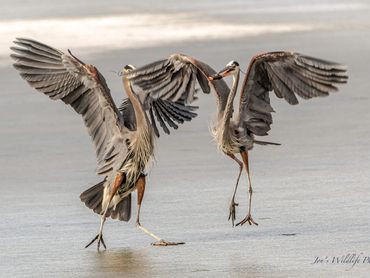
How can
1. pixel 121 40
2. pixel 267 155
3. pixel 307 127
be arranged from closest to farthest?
1. pixel 267 155
2. pixel 307 127
3. pixel 121 40

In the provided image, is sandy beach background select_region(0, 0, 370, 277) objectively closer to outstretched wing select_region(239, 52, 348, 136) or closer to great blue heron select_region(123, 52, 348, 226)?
great blue heron select_region(123, 52, 348, 226)

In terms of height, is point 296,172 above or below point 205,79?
below

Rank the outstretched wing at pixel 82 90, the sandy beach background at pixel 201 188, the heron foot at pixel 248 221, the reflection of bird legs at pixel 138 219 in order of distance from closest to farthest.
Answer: the sandy beach background at pixel 201 188, the reflection of bird legs at pixel 138 219, the heron foot at pixel 248 221, the outstretched wing at pixel 82 90

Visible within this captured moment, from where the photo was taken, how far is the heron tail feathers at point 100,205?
10781 millimetres

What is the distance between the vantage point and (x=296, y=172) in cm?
1237

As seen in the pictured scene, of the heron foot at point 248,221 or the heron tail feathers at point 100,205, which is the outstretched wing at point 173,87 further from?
the heron foot at point 248,221

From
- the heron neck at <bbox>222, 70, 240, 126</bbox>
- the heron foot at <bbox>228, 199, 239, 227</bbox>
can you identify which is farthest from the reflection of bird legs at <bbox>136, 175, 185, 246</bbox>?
the heron neck at <bbox>222, 70, 240, 126</bbox>

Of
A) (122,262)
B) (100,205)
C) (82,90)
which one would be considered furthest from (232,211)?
(122,262)

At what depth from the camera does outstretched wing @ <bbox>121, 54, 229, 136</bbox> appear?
12078 mm

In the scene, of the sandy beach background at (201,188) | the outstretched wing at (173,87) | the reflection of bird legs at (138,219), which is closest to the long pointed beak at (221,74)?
the outstretched wing at (173,87)

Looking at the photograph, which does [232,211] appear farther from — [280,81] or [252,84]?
[252,84]

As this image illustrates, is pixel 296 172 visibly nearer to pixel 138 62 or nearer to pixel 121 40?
pixel 138 62

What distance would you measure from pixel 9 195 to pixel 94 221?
1.14 meters

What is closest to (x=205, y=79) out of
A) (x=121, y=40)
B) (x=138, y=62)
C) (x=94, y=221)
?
(x=94, y=221)
